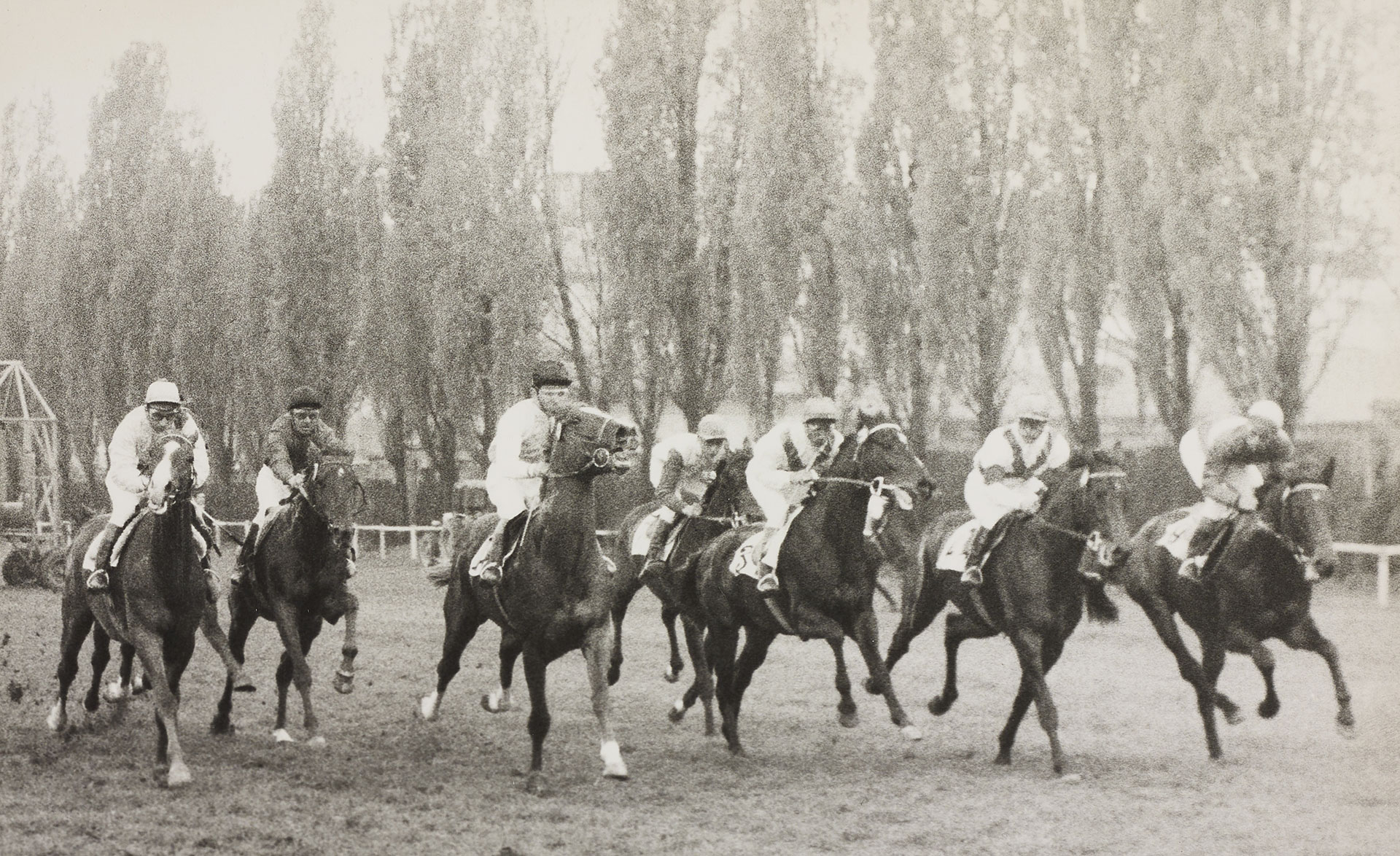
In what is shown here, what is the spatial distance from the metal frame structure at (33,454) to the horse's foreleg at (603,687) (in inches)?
514


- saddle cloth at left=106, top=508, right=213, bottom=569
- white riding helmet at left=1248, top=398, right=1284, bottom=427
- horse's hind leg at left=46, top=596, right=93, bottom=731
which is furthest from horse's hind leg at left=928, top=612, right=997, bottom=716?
horse's hind leg at left=46, top=596, right=93, bottom=731

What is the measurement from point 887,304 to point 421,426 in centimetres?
793

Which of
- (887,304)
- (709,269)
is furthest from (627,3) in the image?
(887,304)

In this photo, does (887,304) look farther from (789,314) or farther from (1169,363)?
(1169,363)

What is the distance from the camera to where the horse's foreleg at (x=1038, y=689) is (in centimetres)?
771

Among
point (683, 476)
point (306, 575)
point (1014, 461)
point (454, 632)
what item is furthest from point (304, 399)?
point (1014, 461)

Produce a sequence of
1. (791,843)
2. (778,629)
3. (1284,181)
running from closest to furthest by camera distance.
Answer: (791,843), (778,629), (1284,181)

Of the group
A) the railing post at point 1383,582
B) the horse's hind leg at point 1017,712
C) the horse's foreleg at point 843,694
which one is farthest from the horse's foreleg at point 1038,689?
the railing post at point 1383,582

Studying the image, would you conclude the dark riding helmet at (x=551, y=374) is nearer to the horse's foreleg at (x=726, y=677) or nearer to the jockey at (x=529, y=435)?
the jockey at (x=529, y=435)

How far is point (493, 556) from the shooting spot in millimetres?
8148

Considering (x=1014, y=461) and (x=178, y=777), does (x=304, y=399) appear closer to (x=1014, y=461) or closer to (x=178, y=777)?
(x=178, y=777)

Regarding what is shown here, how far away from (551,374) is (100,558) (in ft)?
9.25

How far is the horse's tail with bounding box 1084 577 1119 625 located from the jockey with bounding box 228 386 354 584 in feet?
15.4

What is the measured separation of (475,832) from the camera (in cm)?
652
